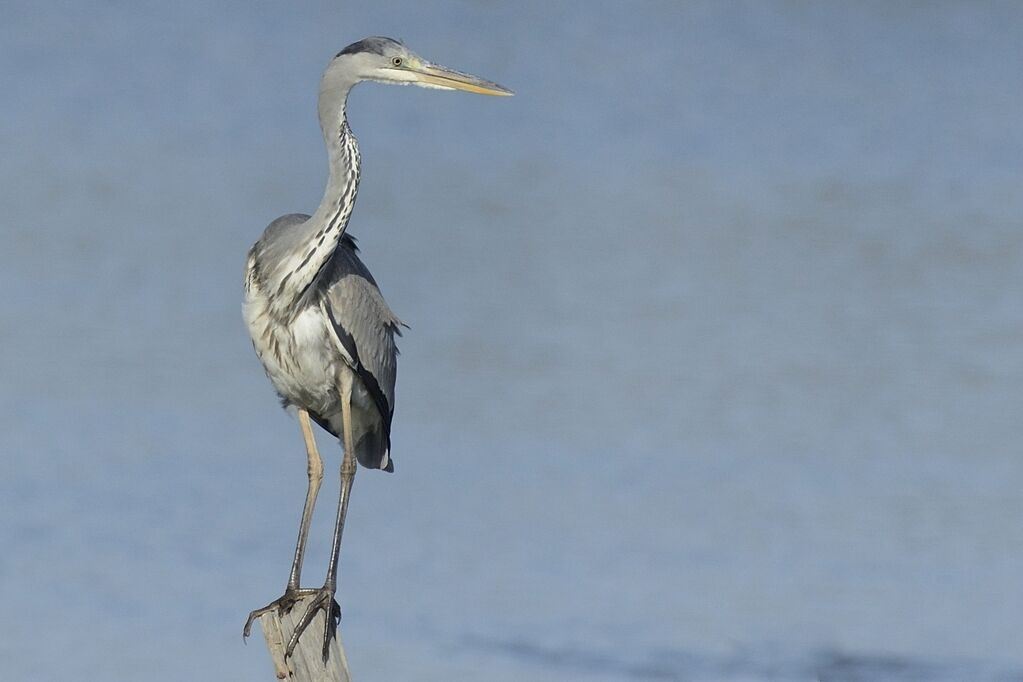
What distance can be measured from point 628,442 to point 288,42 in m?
6.77

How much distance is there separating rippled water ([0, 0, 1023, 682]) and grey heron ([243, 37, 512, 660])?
1.35 m

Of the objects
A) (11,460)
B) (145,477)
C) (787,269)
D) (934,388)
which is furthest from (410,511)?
(787,269)

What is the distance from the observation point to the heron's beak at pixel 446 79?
5859 mm

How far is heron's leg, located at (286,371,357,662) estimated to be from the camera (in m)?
5.20

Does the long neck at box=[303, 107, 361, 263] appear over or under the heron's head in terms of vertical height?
under

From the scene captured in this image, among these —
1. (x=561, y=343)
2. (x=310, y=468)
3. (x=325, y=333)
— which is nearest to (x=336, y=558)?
(x=310, y=468)

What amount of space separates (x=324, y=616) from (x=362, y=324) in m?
1.02

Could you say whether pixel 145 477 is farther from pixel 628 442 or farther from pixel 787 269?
pixel 787 269

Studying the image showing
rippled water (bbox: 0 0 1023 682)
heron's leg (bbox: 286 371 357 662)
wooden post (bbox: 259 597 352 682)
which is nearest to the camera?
wooden post (bbox: 259 597 352 682)

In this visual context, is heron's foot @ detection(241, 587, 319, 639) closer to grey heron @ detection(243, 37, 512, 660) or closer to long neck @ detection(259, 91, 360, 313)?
grey heron @ detection(243, 37, 512, 660)

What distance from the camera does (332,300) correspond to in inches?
231

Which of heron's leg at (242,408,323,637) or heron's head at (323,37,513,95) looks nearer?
heron's leg at (242,408,323,637)

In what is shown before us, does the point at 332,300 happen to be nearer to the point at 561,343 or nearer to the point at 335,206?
the point at 335,206

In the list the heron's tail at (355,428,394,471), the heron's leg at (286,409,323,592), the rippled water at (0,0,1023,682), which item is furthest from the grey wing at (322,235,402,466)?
the rippled water at (0,0,1023,682)
